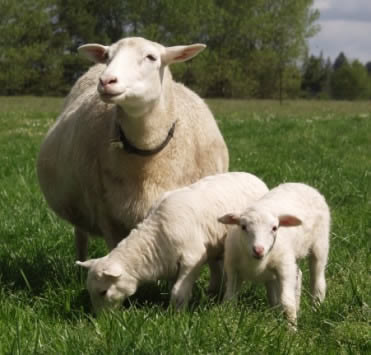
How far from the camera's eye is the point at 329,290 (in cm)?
425

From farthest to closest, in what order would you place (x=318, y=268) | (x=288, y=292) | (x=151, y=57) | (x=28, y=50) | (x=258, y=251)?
(x=28, y=50) < (x=151, y=57) < (x=318, y=268) < (x=288, y=292) < (x=258, y=251)

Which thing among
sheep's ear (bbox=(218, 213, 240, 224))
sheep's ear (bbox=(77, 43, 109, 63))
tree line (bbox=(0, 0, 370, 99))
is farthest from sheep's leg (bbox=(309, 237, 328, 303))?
tree line (bbox=(0, 0, 370, 99))

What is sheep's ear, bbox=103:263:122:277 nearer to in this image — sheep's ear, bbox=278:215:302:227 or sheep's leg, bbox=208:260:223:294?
sheep's leg, bbox=208:260:223:294

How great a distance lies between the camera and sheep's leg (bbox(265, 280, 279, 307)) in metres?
3.78

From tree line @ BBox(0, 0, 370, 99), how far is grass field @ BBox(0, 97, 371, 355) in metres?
41.2

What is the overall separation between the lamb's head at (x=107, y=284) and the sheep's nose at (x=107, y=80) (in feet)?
3.19

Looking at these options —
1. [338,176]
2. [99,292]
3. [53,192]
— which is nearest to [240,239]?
[99,292]

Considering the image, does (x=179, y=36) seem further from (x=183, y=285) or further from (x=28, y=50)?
(x=183, y=285)

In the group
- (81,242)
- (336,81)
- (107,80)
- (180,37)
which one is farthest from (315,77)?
(107,80)

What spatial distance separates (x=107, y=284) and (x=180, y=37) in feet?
162


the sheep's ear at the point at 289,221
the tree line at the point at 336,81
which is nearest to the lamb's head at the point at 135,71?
the sheep's ear at the point at 289,221

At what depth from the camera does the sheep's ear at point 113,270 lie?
3.71 meters

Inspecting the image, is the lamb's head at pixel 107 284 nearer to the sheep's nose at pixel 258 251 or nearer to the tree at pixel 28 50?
the sheep's nose at pixel 258 251

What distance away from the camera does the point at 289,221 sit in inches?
145
